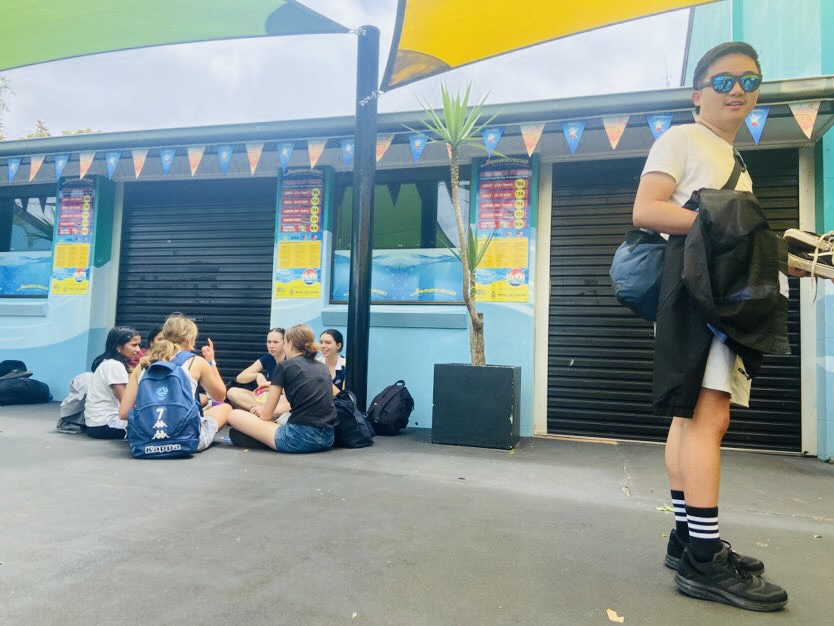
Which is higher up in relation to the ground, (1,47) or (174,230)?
(1,47)

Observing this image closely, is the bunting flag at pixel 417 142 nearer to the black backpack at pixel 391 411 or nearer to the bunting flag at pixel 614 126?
the bunting flag at pixel 614 126

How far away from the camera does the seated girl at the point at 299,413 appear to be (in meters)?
4.36

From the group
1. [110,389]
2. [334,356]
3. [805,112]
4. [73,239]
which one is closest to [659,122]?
[805,112]

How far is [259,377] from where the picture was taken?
623 cm

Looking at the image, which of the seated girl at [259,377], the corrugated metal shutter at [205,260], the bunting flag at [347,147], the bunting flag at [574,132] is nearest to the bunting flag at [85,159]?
the corrugated metal shutter at [205,260]

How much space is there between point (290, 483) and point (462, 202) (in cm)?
421

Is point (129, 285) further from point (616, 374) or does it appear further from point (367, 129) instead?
point (616, 374)

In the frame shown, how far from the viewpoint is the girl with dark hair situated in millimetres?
4723

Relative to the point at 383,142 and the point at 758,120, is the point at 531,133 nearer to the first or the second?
the point at 383,142

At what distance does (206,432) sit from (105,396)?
113cm

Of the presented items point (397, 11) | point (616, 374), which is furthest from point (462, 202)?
point (616, 374)

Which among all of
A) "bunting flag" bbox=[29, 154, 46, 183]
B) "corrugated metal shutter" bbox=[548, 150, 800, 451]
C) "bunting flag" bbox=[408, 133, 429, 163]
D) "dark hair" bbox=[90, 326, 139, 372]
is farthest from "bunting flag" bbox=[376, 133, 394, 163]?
"bunting flag" bbox=[29, 154, 46, 183]

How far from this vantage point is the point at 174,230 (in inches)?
303

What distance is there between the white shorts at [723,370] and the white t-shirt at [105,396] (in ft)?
15.0
